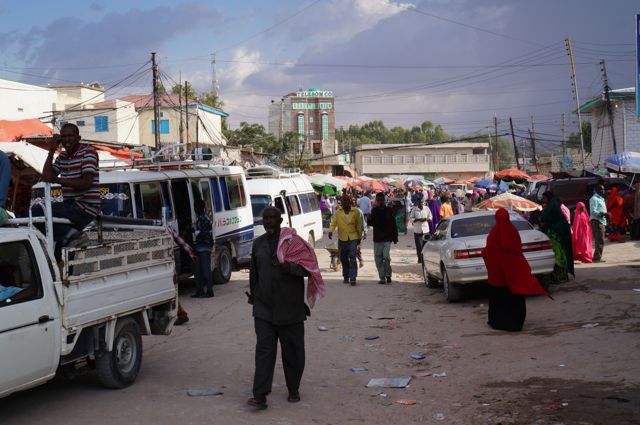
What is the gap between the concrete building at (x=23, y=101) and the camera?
1556 inches

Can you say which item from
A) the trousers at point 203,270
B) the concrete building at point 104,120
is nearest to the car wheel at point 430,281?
the trousers at point 203,270

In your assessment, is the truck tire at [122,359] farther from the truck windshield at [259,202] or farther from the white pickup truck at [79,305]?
the truck windshield at [259,202]

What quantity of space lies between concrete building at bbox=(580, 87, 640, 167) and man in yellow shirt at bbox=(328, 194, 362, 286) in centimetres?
3049

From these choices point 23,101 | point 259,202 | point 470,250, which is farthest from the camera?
point 23,101

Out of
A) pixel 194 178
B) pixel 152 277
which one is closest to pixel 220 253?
pixel 194 178

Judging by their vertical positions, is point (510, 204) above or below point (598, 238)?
above

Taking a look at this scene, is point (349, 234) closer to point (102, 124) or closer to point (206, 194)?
point (206, 194)

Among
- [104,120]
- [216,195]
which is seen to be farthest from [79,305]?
[104,120]

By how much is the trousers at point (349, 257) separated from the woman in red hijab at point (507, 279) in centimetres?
597

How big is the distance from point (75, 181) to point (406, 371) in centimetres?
409

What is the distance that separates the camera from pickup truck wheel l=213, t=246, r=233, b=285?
1717 centimetres

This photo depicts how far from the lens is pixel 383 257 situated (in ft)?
54.0

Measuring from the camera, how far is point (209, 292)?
15188mm

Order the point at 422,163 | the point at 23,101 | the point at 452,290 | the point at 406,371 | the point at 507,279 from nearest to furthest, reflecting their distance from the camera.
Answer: the point at 406,371
the point at 507,279
the point at 452,290
the point at 23,101
the point at 422,163
